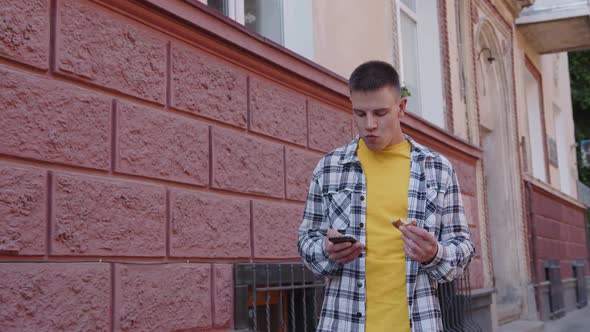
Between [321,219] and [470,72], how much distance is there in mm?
8947

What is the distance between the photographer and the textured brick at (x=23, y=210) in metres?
3.29

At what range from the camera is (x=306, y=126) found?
233 inches

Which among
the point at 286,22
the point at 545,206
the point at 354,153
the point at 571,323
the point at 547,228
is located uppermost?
the point at 286,22

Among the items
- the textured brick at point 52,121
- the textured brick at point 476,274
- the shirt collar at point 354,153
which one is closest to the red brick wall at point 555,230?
the textured brick at point 476,274

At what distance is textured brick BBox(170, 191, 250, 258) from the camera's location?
14.4 feet

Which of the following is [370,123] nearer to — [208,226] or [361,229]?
[361,229]

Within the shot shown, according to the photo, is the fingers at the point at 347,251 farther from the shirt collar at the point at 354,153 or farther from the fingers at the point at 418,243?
the shirt collar at the point at 354,153

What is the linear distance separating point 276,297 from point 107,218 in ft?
6.99

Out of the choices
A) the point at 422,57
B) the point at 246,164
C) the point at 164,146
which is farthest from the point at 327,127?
the point at 422,57

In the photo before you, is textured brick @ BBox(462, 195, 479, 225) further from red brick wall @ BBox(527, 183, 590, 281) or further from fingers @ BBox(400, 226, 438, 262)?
fingers @ BBox(400, 226, 438, 262)

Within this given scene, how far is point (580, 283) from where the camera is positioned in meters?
18.6

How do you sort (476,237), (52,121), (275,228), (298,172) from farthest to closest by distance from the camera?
(476,237) → (298,172) → (275,228) → (52,121)

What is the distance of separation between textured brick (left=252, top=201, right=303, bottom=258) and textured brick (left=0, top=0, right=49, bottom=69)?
196cm

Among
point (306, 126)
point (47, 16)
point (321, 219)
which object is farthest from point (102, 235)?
point (306, 126)
